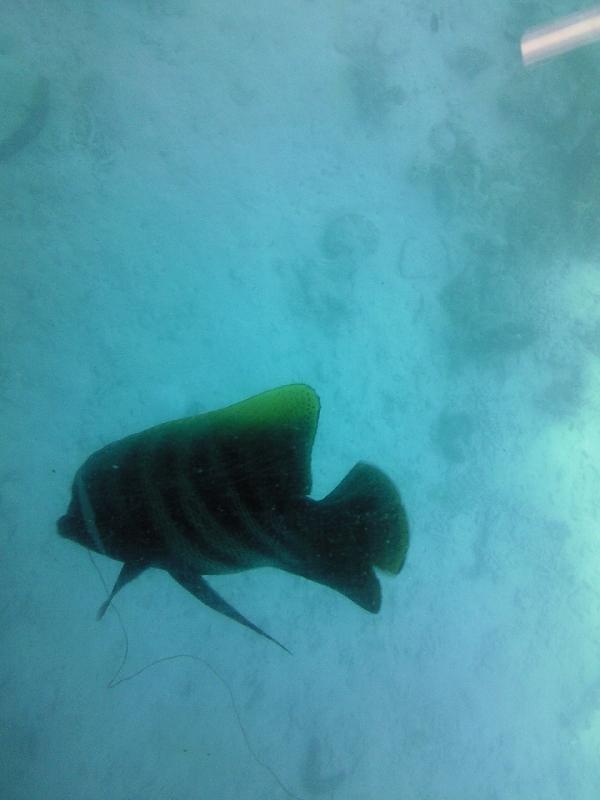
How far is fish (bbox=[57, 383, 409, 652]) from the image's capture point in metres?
2.47

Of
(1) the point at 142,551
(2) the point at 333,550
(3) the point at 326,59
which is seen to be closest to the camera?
(1) the point at 142,551

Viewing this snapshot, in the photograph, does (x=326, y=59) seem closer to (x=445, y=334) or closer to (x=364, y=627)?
(x=445, y=334)

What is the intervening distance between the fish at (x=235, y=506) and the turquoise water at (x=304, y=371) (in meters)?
0.58

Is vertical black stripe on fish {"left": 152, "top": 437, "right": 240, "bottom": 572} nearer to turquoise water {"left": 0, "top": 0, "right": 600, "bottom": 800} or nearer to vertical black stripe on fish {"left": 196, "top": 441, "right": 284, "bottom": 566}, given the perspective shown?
vertical black stripe on fish {"left": 196, "top": 441, "right": 284, "bottom": 566}

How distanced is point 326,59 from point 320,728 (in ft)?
14.0

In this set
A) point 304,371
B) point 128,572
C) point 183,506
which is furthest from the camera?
point 304,371

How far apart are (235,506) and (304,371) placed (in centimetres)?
122

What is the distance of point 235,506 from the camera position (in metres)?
2.50

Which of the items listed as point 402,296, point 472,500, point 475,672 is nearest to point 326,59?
point 402,296

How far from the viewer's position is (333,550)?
2.72m

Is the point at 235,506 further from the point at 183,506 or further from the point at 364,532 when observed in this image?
the point at 364,532

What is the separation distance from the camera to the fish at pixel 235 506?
247 centimetres

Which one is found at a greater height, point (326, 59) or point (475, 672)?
point (326, 59)

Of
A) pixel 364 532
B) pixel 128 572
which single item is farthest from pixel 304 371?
pixel 128 572
